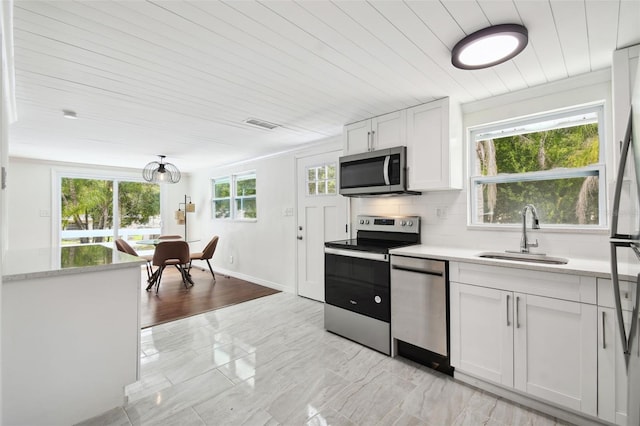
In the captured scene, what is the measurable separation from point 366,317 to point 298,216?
1.99 meters

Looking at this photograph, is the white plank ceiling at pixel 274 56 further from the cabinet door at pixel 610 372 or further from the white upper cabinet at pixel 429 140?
the cabinet door at pixel 610 372

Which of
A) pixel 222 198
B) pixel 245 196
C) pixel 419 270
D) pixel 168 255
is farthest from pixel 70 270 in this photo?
pixel 222 198

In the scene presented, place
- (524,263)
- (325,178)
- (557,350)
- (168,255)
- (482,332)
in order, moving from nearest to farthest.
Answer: (557,350) → (524,263) → (482,332) → (325,178) → (168,255)

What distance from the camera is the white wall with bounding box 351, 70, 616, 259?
82.4 inches

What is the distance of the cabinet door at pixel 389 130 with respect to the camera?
280cm

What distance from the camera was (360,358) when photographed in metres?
2.52

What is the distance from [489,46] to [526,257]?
60.4 inches

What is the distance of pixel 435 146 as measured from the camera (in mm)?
2594

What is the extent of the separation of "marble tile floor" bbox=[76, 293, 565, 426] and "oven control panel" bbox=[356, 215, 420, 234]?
1183 millimetres

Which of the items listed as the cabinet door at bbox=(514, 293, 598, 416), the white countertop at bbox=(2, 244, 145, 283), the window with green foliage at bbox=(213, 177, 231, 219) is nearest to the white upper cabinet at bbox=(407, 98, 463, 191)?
the cabinet door at bbox=(514, 293, 598, 416)

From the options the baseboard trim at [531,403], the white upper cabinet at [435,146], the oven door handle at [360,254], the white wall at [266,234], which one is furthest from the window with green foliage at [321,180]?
the baseboard trim at [531,403]

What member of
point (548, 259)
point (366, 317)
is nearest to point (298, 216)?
point (366, 317)

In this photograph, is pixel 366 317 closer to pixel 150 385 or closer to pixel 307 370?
pixel 307 370

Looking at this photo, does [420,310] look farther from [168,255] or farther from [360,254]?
[168,255]
